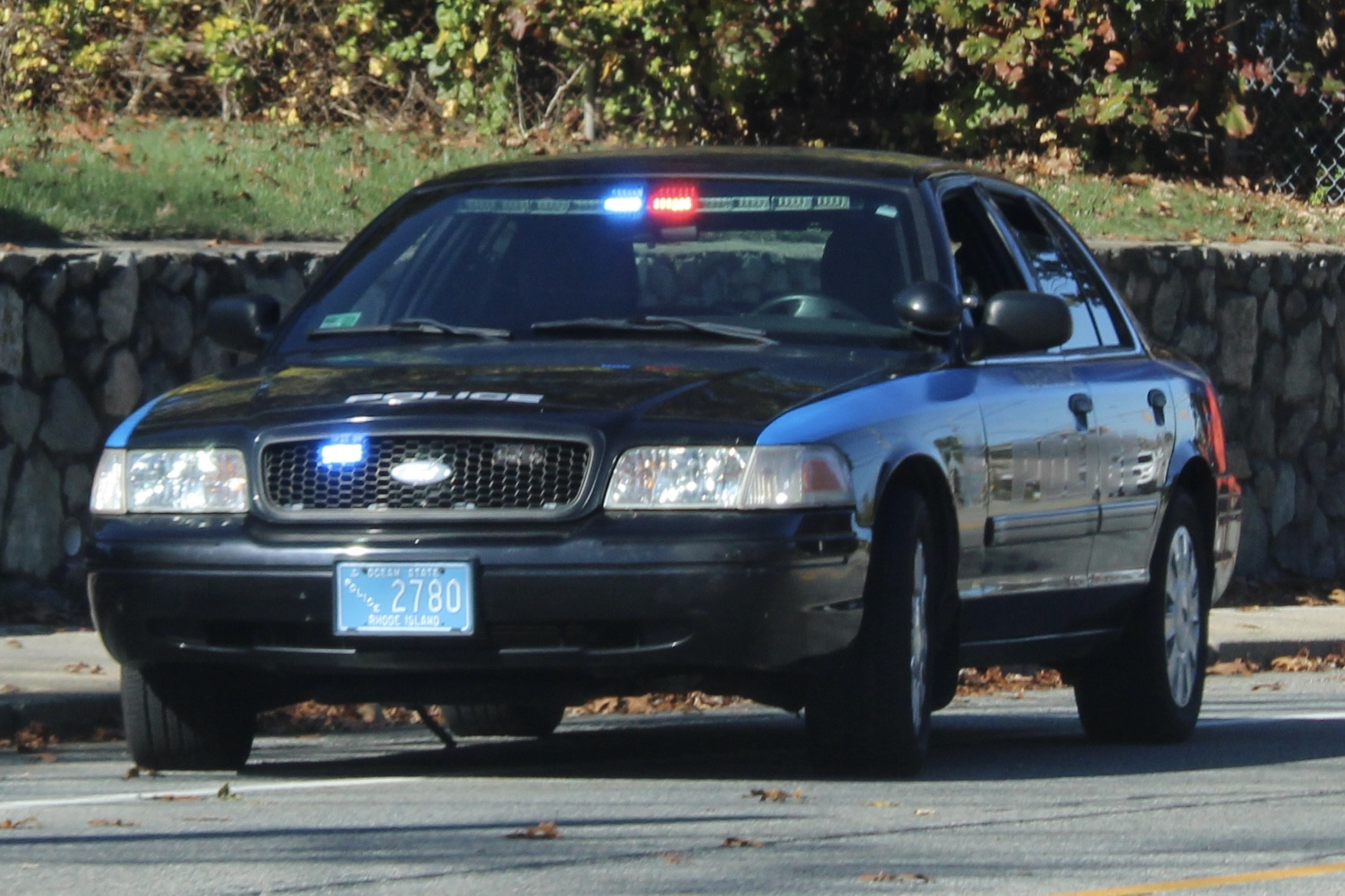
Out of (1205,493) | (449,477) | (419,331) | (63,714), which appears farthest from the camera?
(1205,493)

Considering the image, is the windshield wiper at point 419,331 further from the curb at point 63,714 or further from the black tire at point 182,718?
the curb at point 63,714

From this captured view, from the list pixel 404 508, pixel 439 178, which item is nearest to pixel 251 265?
pixel 439 178

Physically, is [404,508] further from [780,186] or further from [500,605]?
[780,186]

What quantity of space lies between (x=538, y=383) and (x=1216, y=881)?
82.4 inches

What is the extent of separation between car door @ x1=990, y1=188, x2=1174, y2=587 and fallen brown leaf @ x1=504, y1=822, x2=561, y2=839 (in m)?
2.63

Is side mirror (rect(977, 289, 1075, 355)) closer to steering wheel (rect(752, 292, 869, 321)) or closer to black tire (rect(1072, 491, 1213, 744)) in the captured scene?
steering wheel (rect(752, 292, 869, 321))

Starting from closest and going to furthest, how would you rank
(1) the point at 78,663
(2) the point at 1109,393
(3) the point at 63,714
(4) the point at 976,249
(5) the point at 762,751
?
(5) the point at 762,751, (4) the point at 976,249, (2) the point at 1109,393, (3) the point at 63,714, (1) the point at 78,663

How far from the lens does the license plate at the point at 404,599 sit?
6.61 m

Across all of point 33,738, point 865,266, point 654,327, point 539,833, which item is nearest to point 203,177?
point 33,738

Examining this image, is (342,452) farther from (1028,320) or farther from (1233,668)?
(1233,668)

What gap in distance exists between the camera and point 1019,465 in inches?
311

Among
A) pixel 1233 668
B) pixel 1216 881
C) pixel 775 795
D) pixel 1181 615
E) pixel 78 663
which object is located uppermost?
pixel 1216 881

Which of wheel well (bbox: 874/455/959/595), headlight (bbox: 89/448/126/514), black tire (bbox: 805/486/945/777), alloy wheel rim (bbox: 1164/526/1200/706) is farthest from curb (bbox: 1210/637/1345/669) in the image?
headlight (bbox: 89/448/126/514)

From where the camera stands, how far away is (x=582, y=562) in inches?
258
